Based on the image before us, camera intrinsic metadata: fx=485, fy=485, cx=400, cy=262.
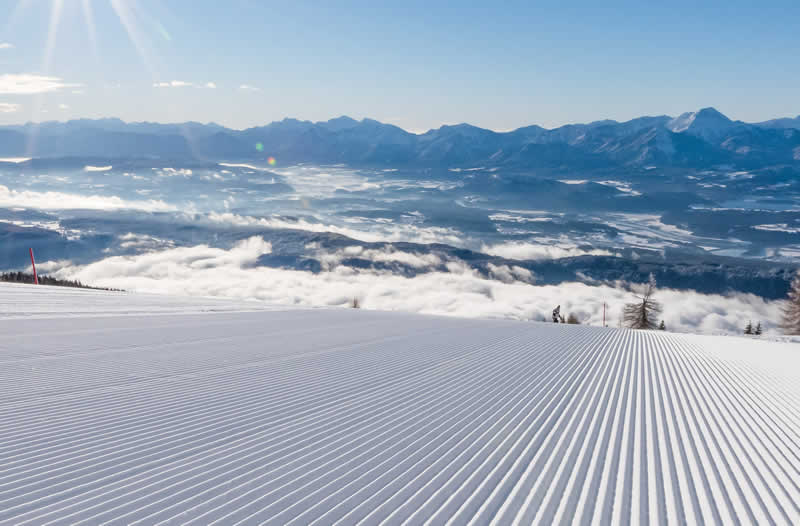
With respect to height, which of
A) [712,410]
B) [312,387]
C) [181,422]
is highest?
[181,422]

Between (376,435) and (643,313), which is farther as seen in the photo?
(643,313)

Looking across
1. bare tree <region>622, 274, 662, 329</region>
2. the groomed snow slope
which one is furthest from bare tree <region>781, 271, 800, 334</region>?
the groomed snow slope

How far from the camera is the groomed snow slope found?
5246 mm

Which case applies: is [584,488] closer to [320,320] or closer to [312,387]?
[312,387]

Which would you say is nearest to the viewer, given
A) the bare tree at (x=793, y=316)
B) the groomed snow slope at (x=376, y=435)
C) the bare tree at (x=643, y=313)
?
the groomed snow slope at (x=376, y=435)

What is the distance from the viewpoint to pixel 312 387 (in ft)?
33.1

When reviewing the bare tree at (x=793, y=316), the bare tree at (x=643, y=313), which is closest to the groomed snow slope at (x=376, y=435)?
the bare tree at (x=643, y=313)

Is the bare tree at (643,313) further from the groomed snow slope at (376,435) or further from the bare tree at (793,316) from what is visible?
the groomed snow slope at (376,435)

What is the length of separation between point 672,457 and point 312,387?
655 cm

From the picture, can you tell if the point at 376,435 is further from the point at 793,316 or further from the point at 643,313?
the point at 793,316

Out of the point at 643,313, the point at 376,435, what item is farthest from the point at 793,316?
the point at 376,435

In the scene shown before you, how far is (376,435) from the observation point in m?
7.34

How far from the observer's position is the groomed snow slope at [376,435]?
5.25 m

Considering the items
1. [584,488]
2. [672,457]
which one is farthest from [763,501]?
[584,488]
